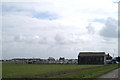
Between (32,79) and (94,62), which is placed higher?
(32,79)

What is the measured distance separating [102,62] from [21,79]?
419 ft

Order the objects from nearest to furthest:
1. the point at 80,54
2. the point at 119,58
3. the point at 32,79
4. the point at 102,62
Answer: the point at 32,79
the point at 102,62
the point at 80,54
the point at 119,58

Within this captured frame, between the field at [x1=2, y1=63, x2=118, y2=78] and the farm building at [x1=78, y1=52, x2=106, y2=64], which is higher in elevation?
the field at [x1=2, y1=63, x2=118, y2=78]

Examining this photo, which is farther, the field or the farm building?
the farm building

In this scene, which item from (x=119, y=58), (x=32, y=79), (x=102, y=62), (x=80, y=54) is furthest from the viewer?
(x=119, y=58)

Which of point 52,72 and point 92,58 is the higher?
point 52,72

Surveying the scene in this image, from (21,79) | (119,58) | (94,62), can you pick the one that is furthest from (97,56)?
(21,79)

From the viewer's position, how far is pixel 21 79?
1042 inches

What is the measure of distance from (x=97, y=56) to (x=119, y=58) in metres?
44.8

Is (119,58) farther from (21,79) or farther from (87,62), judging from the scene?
(21,79)

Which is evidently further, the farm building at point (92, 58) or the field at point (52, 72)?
the farm building at point (92, 58)

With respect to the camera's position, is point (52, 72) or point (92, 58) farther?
point (92, 58)

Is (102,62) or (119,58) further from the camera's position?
(119,58)

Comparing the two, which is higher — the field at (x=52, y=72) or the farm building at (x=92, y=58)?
the field at (x=52, y=72)
